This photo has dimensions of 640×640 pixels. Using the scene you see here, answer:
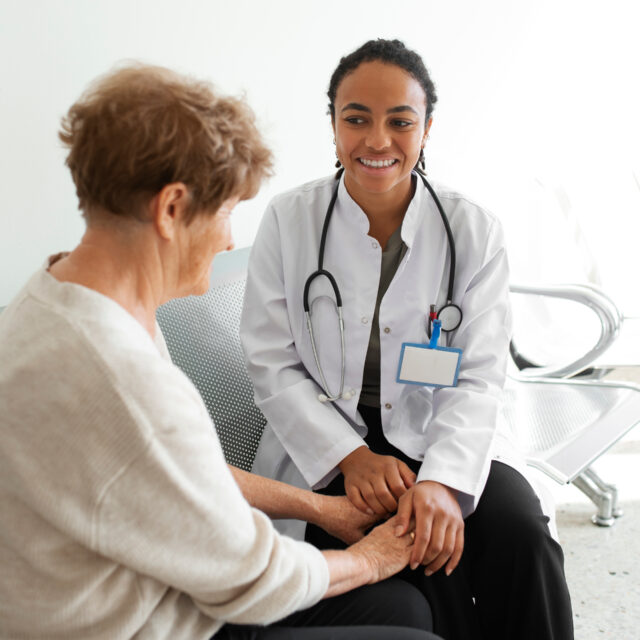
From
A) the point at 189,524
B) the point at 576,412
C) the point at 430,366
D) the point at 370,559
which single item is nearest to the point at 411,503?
the point at 370,559

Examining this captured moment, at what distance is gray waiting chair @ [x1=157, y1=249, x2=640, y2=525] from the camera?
1.54 metres

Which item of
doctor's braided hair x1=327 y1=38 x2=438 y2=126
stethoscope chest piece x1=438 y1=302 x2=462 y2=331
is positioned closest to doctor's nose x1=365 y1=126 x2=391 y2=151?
doctor's braided hair x1=327 y1=38 x2=438 y2=126

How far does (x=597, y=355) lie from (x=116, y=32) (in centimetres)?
143

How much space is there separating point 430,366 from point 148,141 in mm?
754

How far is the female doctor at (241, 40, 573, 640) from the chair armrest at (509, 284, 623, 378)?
21.7 inches

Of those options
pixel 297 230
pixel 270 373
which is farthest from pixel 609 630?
pixel 297 230

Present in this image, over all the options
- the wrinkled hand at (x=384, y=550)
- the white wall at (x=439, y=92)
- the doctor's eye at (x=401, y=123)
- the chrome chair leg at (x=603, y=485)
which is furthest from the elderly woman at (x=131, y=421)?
the chrome chair leg at (x=603, y=485)

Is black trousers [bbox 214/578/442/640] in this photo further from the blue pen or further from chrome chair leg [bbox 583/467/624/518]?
chrome chair leg [bbox 583/467/624/518]

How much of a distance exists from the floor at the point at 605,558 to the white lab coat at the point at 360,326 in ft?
2.13

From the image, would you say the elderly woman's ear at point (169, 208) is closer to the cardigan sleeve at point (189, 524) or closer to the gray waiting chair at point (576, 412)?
the cardigan sleeve at point (189, 524)

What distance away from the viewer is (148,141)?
834 millimetres

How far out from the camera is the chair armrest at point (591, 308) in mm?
1911

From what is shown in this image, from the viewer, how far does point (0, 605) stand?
79cm

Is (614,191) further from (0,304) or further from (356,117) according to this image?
(0,304)
